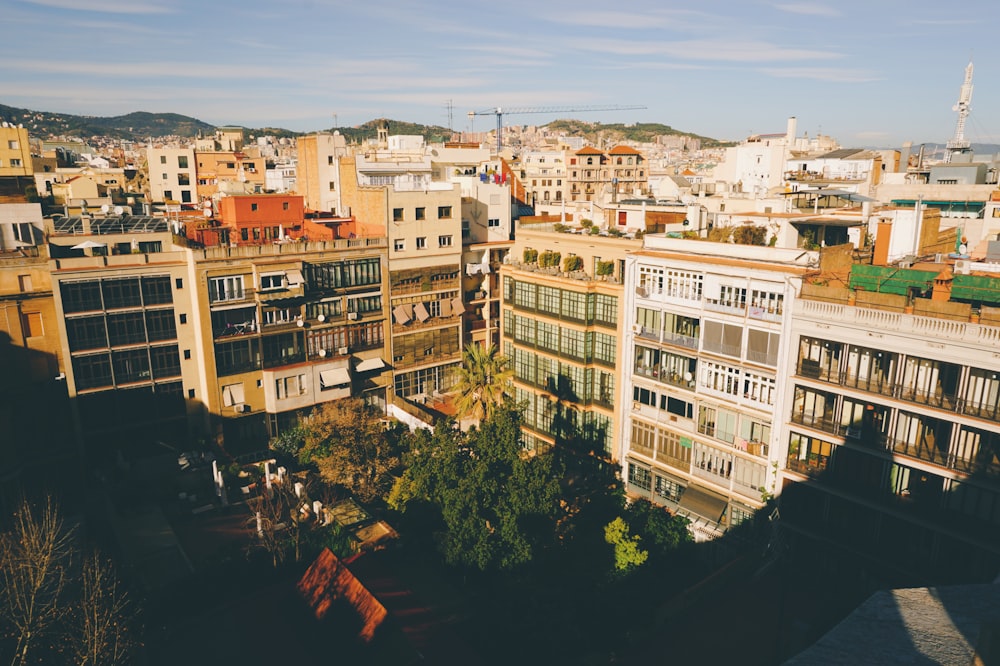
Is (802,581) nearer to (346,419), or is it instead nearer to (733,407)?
(733,407)

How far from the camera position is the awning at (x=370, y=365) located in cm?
5540

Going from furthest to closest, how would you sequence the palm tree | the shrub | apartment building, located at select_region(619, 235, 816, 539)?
the shrub < the palm tree < apartment building, located at select_region(619, 235, 816, 539)

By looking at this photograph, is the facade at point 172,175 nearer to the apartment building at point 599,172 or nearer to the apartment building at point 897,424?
the apartment building at point 599,172

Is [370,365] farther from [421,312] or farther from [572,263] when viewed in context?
[572,263]

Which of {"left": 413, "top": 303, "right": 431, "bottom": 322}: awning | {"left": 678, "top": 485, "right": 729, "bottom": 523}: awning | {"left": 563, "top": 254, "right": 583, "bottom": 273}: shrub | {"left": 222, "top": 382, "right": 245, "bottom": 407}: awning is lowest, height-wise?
{"left": 678, "top": 485, "right": 729, "bottom": 523}: awning

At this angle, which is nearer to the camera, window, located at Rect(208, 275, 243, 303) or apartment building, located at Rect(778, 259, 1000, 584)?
apartment building, located at Rect(778, 259, 1000, 584)

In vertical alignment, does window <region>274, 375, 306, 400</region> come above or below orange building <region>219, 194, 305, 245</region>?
below

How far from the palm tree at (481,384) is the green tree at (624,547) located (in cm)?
1200

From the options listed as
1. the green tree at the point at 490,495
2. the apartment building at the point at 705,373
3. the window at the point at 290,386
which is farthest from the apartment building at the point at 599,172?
the green tree at the point at 490,495

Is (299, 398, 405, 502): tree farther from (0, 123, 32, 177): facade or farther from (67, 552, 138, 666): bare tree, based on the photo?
(0, 123, 32, 177): facade

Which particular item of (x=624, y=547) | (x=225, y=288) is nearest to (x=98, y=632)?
(x=624, y=547)

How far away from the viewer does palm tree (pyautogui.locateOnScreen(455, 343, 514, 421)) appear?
45.6m

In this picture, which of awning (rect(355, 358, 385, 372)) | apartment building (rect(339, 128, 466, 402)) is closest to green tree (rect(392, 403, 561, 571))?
awning (rect(355, 358, 385, 372))

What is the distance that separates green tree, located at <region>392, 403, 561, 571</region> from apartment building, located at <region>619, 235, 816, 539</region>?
9.24 metres
